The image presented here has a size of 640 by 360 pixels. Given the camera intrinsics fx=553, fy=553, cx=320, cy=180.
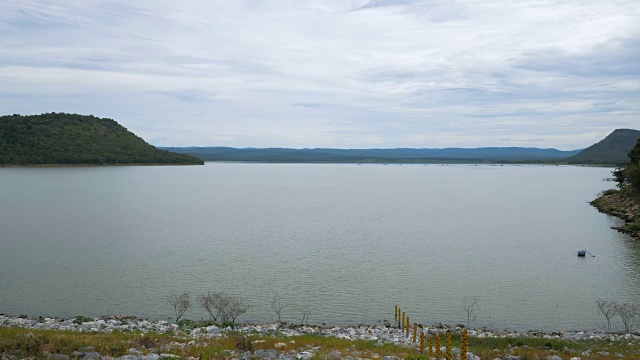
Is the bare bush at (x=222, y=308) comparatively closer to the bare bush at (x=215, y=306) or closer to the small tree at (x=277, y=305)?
the bare bush at (x=215, y=306)

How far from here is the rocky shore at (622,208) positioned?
176 feet

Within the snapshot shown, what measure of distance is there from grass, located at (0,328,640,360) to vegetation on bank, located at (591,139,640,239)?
37621 millimetres

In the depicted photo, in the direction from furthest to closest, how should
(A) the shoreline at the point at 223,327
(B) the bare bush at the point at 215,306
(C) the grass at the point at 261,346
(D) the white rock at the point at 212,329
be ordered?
(B) the bare bush at the point at 215,306 → (A) the shoreline at the point at 223,327 → (D) the white rock at the point at 212,329 → (C) the grass at the point at 261,346

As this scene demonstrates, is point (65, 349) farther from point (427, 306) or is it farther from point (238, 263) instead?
point (238, 263)

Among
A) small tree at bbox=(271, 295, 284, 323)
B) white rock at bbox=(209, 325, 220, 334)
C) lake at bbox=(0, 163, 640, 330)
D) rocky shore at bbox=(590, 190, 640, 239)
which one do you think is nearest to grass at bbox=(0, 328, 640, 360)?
white rock at bbox=(209, 325, 220, 334)

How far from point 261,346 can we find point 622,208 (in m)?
67.3

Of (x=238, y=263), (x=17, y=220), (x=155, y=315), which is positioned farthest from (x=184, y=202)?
(x=155, y=315)

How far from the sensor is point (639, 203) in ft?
218

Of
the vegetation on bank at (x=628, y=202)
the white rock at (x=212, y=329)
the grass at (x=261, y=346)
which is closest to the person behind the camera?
the grass at (x=261, y=346)

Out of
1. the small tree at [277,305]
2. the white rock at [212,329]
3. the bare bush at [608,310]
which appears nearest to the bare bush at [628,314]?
the bare bush at [608,310]

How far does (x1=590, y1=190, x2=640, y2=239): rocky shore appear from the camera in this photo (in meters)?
53.8

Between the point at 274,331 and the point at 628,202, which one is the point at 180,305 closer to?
the point at 274,331

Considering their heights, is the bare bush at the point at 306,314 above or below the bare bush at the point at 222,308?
below

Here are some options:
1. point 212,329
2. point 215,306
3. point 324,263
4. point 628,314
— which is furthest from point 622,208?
point 212,329
